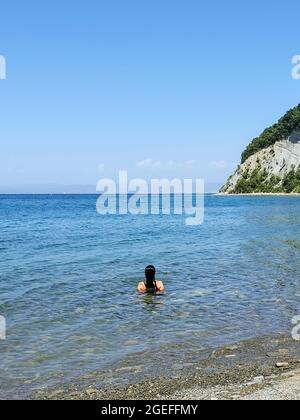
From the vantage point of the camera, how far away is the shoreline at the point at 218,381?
10.7 m

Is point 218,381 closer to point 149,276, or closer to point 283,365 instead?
point 283,365

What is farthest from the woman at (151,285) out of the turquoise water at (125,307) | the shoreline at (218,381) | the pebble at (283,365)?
the pebble at (283,365)

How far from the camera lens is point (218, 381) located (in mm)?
11586

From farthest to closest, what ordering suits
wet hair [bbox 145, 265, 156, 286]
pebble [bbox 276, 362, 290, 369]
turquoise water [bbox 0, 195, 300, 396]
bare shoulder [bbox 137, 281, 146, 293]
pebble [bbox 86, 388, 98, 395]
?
bare shoulder [bbox 137, 281, 146, 293], wet hair [bbox 145, 265, 156, 286], turquoise water [bbox 0, 195, 300, 396], pebble [bbox 276, 362, 290, 369], pebble [bbox 86, 388, 98, 395]

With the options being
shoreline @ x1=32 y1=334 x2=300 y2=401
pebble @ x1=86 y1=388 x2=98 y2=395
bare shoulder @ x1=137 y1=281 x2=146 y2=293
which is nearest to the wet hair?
bare shoulder @ x1=137 y1=281 x2=146 y2=293

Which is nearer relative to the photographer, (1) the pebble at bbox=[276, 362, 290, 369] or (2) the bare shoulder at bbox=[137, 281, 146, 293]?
(1) the pebble at bbox=[276, 362, 290, 369]

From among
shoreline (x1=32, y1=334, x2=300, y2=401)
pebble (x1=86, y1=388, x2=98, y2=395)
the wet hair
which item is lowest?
pebble (x1=86, y1=388, x2=98, y2=395)

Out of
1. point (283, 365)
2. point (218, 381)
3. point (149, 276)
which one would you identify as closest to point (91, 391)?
point (218, 381)

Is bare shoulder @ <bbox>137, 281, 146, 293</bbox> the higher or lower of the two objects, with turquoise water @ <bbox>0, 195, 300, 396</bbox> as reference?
higher

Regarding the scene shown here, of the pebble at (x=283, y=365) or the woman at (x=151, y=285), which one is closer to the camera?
the pebble at (x=283, y=365)

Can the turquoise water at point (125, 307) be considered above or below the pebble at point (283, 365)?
below

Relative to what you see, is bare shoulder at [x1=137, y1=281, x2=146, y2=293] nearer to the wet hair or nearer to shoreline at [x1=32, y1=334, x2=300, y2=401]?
the wet hair

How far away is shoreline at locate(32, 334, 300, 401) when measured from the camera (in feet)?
35.0

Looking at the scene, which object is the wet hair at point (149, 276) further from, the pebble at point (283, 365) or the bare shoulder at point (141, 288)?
the pebble at point (283, 365)
